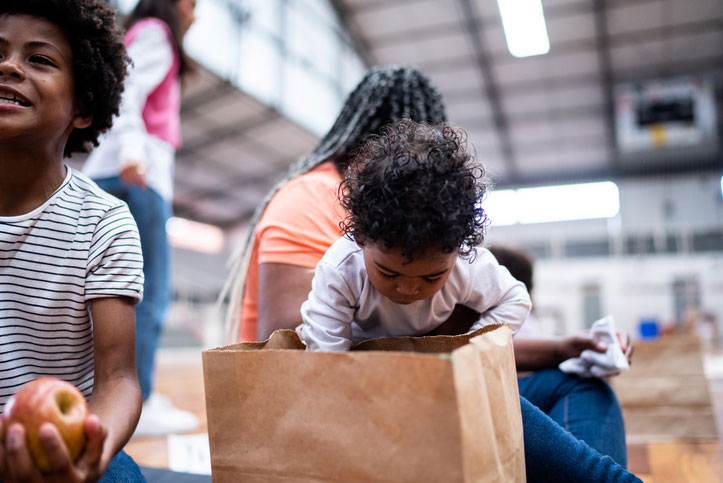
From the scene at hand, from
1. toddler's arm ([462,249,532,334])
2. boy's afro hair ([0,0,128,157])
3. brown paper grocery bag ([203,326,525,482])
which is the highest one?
boy's afro hair ([0,0,128,157])

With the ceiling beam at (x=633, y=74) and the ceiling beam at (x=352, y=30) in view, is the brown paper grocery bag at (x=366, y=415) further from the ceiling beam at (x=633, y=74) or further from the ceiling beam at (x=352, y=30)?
the ceiling beam at (x=633, y=74)

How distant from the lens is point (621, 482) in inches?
30.6

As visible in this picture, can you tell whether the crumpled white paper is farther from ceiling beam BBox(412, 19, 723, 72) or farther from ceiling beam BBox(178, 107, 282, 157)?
ceiling beam BBox(412, 19, 723, 72)

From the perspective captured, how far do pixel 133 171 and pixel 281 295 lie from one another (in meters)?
0.72

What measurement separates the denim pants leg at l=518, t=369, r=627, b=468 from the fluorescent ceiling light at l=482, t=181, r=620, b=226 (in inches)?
405

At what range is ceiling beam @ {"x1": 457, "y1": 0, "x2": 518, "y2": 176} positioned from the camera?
7590 millimetres

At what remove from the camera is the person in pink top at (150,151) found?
152 cm

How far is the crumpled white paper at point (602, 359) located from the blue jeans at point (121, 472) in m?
0.82

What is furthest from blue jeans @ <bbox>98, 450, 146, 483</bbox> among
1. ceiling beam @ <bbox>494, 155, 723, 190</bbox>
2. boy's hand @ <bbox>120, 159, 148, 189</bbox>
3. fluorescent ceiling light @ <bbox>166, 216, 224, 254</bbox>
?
fluorescent ceiling light @ <bbox>166, 216, 224, 254</bbox>

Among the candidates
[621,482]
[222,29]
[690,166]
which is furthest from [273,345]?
[690,166]

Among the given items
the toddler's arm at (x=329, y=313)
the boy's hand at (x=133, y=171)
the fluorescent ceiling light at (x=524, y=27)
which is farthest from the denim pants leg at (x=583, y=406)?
the fluorescent ceiling light at (x=524, y=27)

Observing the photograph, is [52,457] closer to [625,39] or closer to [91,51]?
[91,51]

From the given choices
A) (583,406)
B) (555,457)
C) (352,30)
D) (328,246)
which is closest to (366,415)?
(555,457)

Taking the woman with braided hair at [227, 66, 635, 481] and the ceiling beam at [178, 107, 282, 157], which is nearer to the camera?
the woman with braided hair at [227, 66, 635, 481]
